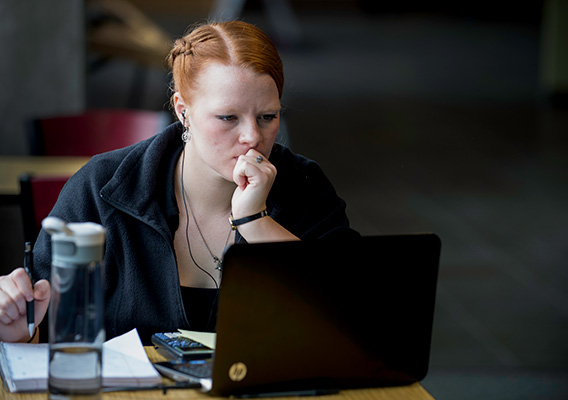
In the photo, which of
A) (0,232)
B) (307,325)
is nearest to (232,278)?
(307,325)

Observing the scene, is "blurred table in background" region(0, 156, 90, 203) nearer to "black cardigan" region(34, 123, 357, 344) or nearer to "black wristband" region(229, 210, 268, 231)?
"black cardigan" region(34, 123, 357, 344)

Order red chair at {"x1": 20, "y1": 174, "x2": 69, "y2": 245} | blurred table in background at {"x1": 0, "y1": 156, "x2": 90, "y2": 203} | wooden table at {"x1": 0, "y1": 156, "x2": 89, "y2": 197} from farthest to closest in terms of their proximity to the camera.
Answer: wooden table at {"x1": 0, "y1": 156, "x2": 89, "y2": 197} → blurred table in background at {"x1": 0, "y1": 156, "x2": 90, "y2": 203} → red chair at {"x1": 20, "y1": 174, "x2": 69, "y2": 245}

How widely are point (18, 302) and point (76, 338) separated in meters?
0.29

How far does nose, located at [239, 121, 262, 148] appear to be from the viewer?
5.10ft

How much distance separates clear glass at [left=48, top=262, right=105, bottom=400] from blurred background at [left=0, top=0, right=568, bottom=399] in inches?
16.4

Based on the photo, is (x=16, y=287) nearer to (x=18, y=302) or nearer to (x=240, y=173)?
(x=18, y=302)

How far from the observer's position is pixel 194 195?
1.74 metres

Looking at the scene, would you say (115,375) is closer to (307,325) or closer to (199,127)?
(307,325)

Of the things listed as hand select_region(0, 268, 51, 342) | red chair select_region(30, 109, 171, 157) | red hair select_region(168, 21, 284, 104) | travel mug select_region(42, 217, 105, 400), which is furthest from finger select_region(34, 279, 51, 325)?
red chair select_region(30, 109, 171, 157)

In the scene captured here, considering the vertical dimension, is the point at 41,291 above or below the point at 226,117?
below

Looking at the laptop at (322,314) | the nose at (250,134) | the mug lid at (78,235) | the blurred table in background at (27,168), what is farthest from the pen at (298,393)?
the blurred table in background at (27,168)

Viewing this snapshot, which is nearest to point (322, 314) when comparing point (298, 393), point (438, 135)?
point (298, 393)

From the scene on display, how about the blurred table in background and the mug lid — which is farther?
the blurred table in background

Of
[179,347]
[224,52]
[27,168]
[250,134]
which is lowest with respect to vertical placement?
[27,168]
